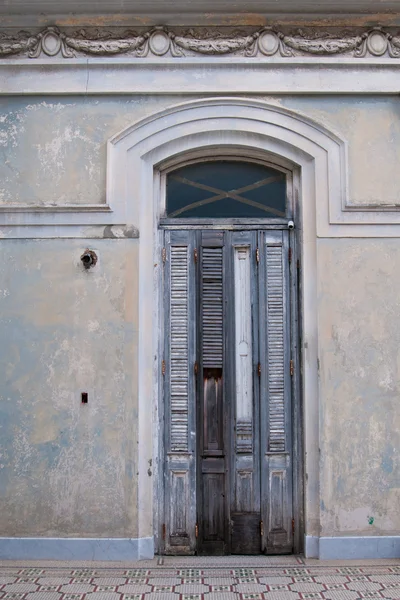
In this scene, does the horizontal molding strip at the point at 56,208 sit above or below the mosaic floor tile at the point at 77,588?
above

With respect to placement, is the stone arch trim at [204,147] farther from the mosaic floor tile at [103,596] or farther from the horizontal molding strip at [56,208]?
the mosaic floor tile at [103,596]

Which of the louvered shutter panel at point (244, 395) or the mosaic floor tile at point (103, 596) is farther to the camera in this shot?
the louvered shutter panel at point (244, 395)

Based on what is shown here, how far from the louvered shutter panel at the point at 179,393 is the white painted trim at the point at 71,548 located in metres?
0.36

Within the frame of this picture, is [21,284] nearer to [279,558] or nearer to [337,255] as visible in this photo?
[337,255]

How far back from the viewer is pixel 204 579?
4.39 meters

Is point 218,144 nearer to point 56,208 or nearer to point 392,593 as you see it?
point 56,208

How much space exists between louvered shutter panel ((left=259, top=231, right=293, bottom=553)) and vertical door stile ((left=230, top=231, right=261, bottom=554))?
0.07 m

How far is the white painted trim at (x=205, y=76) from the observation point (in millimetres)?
5000

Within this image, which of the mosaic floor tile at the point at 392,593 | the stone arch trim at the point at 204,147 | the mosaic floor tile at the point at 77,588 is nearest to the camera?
the mosaic floor tile at the point at 392,593

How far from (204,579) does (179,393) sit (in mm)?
1469

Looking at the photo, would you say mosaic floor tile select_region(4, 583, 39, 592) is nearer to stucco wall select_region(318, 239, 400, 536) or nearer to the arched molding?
stucco wall select_region(318, 239, 400, 536)

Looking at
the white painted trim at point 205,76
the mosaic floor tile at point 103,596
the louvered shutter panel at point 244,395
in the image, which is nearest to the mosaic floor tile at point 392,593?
the louvered shutter panel at point 244,395

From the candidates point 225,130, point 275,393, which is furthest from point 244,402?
point 225,130

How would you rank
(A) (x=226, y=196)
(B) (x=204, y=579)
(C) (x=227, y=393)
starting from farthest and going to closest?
(A) (x=226, y=196) → (C) (x=227, y=393) → (B) (x=204, y=579)
